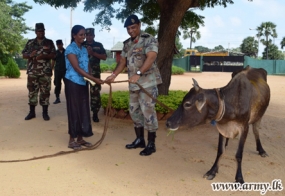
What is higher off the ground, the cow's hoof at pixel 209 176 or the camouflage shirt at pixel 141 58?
the camouflage shirt at pixel 141 58

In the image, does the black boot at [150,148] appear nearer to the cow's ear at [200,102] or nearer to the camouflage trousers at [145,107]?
the camouflage trousers at [145,107]

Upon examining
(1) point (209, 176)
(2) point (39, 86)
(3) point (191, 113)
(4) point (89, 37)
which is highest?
(4) point (89, 37)

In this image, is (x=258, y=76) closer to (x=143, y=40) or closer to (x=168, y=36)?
(x=143, y=40)

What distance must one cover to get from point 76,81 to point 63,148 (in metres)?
1.12

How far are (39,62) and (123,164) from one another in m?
3.51

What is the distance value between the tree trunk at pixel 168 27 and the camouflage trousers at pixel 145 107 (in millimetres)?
2442

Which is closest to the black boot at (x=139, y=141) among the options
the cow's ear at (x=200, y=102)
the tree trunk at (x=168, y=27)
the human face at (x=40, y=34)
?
the cow's ear at (x=200, y=102)

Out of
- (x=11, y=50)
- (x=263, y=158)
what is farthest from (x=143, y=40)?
(x=11, y=50)

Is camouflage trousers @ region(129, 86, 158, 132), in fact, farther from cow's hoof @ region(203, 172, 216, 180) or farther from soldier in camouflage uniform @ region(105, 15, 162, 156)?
cow's hoof @ region(203, 172, 216, 180)

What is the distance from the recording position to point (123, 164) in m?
4.50

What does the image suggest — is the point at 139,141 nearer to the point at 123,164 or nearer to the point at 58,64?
the point at 123,164

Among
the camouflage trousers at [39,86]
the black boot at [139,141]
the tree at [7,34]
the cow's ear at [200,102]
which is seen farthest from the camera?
the tree at [7,34]

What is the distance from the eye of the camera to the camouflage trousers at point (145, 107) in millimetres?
4918

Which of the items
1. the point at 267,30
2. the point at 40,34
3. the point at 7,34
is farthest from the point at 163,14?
the point at 267,30
